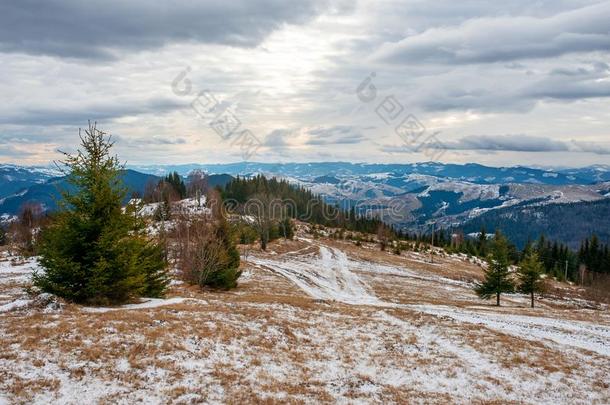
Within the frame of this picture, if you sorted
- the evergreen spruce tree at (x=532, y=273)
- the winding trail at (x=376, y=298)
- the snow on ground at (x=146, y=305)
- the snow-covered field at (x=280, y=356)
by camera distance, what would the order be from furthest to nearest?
the evergreen spruce tree at (x=532, y=273), the winding trail at (x=376, y=298), the snow on ground at (x=146, y=305), the snow-covered field at (x=280, y=356)

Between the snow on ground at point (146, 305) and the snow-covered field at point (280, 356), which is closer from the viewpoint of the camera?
the snow-covered field at point (280, 356)

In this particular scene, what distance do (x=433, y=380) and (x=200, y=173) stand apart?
8798 centimetres

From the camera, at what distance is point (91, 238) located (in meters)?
20.1

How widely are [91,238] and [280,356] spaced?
1133 centimetres

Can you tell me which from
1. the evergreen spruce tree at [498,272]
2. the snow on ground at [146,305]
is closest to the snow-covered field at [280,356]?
the snow on ground at [146,305]

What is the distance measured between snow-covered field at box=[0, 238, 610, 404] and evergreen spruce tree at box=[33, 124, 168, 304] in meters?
1.47

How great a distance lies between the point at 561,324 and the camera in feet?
96.0

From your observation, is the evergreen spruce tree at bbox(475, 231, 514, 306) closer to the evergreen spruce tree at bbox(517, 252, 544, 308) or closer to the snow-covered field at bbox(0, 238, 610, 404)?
the evergreen spruce tree at bbox(517, 252, 544, 308)

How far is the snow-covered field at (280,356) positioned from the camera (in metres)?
12.8

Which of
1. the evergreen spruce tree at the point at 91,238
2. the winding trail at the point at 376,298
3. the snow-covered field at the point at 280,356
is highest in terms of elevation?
the evergreen spruce tree at the point at 91,238

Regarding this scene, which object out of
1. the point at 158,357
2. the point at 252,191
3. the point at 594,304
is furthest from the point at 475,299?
Result: the point at 252,191

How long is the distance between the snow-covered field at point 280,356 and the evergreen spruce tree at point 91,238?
147 centimetres

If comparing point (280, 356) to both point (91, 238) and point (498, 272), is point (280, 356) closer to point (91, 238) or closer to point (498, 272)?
point (91, 238)

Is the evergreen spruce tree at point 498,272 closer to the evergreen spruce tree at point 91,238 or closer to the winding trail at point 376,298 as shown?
the winding trail at point 376,298
